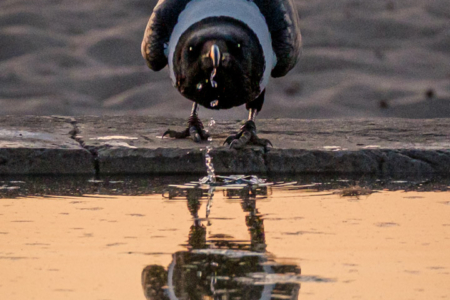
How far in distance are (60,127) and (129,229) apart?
2.82 metres

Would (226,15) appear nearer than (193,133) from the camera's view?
Yes

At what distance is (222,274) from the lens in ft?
7.50

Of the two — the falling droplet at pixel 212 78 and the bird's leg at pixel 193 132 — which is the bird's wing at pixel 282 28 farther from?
the falling droplet at pixel 212 78

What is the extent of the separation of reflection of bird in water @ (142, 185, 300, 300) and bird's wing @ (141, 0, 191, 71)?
2.04m

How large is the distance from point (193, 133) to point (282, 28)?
2.71 feet

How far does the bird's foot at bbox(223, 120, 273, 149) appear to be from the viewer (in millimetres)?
4668

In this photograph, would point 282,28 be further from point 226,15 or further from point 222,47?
point 222,47

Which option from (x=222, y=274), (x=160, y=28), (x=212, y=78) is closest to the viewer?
(x=222, y=274)

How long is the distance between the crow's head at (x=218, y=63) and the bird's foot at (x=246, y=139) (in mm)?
423

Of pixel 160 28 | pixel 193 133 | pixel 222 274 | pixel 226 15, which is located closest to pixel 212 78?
pixel 226 15

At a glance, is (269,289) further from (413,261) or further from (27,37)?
(27,37)

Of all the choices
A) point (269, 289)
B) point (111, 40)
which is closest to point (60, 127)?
point (269, 289)

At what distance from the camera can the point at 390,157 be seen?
460cm

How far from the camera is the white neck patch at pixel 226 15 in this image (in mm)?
4266
